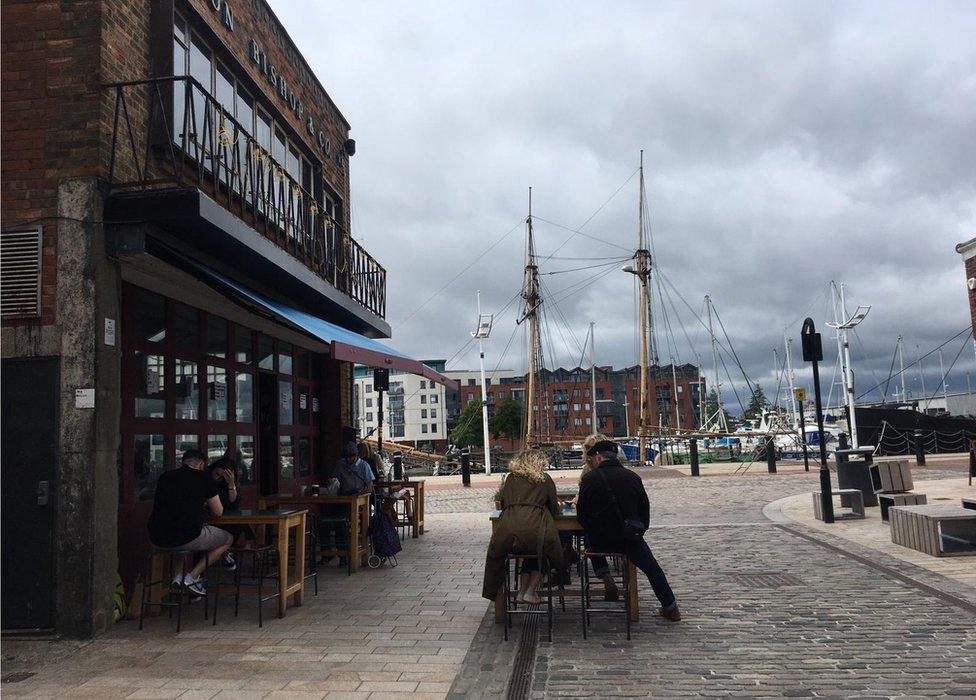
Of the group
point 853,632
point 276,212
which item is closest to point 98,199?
point 276,212

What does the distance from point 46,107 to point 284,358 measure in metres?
5.68

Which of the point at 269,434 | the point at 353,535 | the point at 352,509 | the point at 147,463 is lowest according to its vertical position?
the point at 353,535

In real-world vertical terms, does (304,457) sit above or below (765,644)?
above

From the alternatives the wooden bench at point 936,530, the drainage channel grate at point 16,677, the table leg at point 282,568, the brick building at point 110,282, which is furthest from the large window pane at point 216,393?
the wooden bench at point 936,530

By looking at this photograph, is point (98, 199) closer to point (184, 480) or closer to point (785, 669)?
point (184, 480)

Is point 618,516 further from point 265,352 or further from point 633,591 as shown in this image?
point 265,352

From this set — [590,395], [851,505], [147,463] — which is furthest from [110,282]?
[590,395]

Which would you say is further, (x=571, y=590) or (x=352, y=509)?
(x=352, y=509)

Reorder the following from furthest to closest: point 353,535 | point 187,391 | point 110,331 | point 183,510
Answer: point 353,535
point 187,391
point 183,510
point 110,331

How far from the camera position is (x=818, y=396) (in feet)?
41.8

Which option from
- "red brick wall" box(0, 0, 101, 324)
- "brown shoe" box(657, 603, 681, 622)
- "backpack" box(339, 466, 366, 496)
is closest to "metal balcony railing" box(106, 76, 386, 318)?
"red brick wall" box(0, 0, 101, 324)

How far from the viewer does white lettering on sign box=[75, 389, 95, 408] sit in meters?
6.02

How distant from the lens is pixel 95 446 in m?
6.02

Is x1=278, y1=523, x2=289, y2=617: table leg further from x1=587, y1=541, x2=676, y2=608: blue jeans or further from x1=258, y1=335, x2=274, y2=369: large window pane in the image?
x1=258, y1=335, x2=274, y2=369: large window pane
